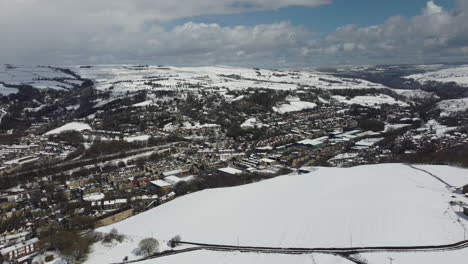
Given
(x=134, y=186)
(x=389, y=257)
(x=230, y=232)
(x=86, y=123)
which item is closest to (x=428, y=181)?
(x=389, y=257)

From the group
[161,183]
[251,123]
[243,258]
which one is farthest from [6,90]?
[243,258]

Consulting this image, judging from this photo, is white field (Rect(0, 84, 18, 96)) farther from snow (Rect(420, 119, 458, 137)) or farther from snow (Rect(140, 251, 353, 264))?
snow (Rect(420, 119, 458, 137))

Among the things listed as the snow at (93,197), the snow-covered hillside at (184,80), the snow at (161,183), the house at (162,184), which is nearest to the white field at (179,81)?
the snow-covered hillside at (184,80)

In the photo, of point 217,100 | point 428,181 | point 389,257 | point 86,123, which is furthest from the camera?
point 217,100

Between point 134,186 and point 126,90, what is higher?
point 126,90

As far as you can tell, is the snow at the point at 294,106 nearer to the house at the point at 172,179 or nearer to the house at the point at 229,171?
the house at the point at 229,171

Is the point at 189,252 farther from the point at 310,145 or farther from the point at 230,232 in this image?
the point at 310,145

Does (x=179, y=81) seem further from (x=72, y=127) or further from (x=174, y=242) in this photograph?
(x=174, y=242)
